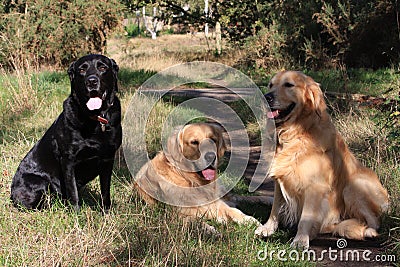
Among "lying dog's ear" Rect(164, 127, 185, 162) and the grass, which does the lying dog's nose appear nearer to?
"lying dog's ear" Rect(164, 127, 185, 162)

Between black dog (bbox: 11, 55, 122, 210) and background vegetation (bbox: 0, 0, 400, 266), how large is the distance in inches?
8.5

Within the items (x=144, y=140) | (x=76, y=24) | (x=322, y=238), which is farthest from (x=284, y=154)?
(x=76, y=24)

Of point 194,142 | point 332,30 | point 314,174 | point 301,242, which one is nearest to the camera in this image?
point 301,242

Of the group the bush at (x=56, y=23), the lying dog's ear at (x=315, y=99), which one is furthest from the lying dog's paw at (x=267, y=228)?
the bush at (x=56, y=23)

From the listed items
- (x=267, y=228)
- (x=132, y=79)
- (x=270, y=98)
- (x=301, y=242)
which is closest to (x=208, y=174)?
(x=267, y=228)

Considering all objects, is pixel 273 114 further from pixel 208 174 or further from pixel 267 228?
pixel 267 228

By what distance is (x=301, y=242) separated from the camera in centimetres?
361

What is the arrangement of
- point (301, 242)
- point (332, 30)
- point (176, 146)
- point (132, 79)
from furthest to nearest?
point (332, 30)
point (132, 79)
point (176, 146)
point (301, 242)

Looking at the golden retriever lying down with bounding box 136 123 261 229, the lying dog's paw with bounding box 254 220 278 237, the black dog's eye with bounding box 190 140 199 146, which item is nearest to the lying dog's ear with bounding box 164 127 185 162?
the golden retriever lying down with bounding box 136 123 261 229

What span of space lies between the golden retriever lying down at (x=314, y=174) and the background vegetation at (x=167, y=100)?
152 mm

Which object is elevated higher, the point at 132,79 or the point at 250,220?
the point at 250,220

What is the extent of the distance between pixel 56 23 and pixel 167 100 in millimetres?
7748

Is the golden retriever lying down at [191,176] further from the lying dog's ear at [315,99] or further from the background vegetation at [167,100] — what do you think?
the lying dog's ear at [315,99]

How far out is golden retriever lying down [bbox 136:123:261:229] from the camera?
4039 millimetres
